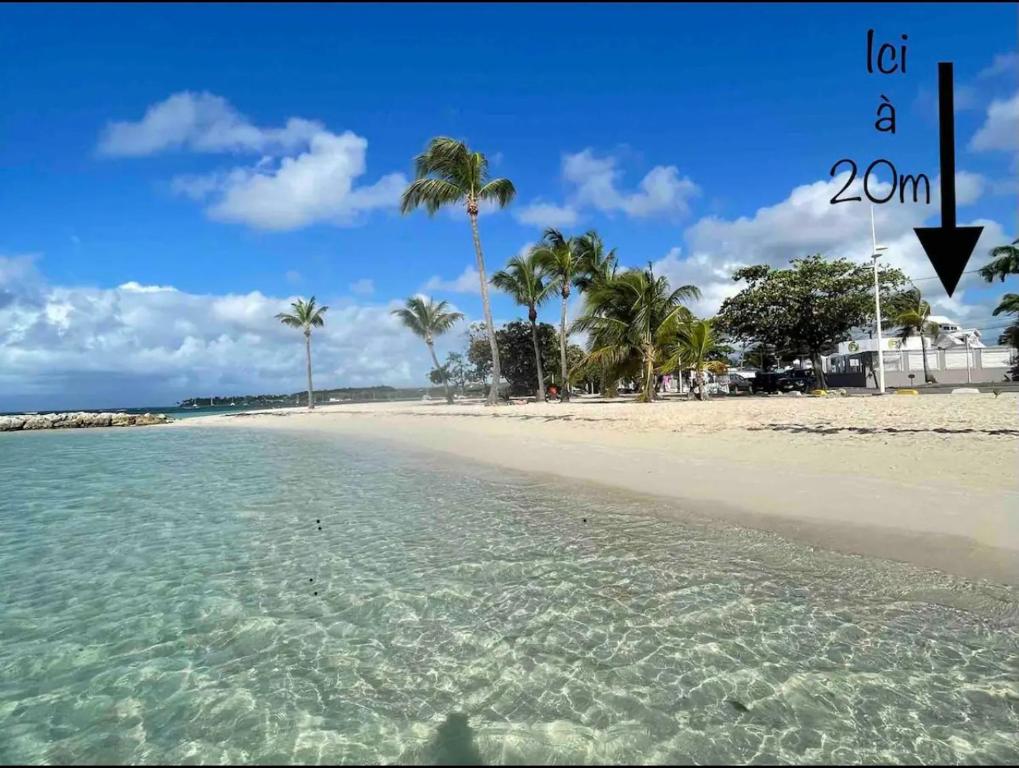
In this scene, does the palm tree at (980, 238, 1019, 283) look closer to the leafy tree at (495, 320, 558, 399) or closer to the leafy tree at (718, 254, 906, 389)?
the leafy tree at (718, 254, 906, 389)

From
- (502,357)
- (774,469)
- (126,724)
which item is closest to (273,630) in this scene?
(126,724)

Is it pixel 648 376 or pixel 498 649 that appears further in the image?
pixel 648 376

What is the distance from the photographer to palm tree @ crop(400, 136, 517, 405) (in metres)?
30.7

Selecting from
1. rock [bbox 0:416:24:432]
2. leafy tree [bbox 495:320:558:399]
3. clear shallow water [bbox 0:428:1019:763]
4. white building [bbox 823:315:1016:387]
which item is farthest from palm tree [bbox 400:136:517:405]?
rock [bbox 0:416:24:432]

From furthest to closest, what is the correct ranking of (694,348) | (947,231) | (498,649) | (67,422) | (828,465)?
(67,422), (694,348), (828,465), (498,649), (947,231)

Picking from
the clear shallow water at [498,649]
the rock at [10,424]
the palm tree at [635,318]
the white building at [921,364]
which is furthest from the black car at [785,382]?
the rock at [10,424]

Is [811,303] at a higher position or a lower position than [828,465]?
higher

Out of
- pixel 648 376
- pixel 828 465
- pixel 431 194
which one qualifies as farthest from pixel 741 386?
pixel 828 465

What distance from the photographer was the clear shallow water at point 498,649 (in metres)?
2.95

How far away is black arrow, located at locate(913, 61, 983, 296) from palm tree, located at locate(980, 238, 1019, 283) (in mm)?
51389

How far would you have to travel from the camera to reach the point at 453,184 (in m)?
31.2

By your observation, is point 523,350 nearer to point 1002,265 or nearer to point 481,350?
point 481,350

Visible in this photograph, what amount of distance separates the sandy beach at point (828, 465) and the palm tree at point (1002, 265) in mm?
35258

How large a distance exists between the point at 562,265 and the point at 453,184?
8.31m
